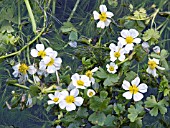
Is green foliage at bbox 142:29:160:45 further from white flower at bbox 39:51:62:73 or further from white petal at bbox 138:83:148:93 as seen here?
white flower at bbox 39:51:62:73

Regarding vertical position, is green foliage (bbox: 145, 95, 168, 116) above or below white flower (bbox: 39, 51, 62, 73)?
below

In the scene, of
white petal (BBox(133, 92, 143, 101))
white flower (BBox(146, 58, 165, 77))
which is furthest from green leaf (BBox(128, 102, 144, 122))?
white flower (BBox(146, 58, 165, 77))

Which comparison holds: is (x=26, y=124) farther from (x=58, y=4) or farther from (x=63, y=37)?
(x=58, y=4)

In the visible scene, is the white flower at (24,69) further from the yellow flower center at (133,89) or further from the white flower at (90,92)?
the yellow flower center at (133,89)

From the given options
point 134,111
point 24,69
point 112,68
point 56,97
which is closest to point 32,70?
point 24,69

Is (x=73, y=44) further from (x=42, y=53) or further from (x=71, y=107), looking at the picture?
(x=71, y=107)

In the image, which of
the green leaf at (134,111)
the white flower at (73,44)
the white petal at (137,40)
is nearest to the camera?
the green leaf at (134,111)

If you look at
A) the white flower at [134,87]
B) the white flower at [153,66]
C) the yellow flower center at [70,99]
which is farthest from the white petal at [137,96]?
the yellow flower center at [70,99]
